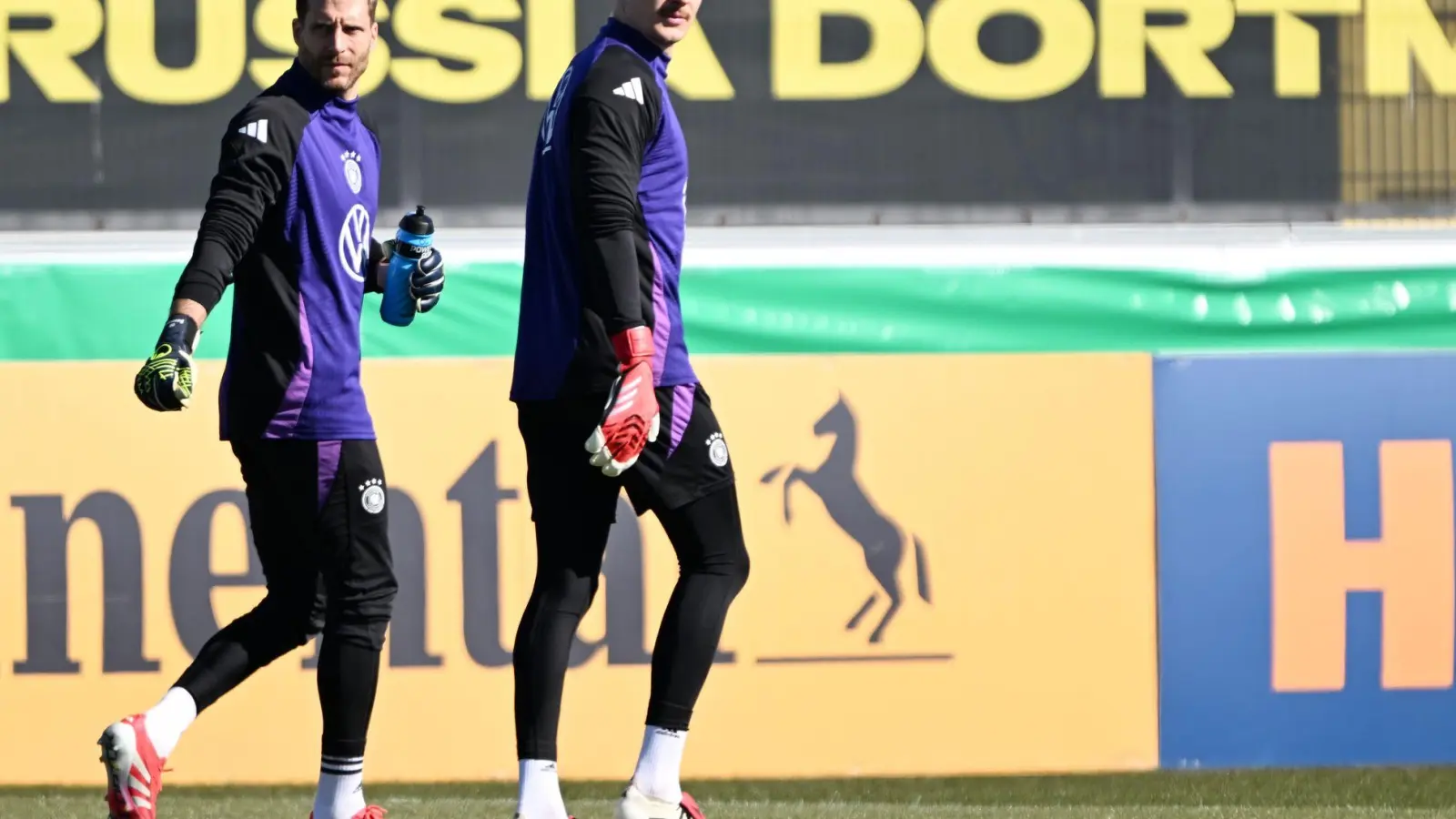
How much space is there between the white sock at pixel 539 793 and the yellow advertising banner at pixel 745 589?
2368 mm

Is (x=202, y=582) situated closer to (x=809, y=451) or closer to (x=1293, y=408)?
(x=809, y=451)

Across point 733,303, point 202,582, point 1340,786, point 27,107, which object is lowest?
point 1340,786

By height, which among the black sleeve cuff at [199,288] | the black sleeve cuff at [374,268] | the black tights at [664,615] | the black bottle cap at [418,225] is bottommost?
the black tights at [664,615]

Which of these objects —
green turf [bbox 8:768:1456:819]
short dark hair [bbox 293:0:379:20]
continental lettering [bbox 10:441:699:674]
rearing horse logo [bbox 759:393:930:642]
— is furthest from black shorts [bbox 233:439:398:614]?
rearing horse logo [bbox 759:393:930:642]

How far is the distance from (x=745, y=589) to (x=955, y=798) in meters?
0.86

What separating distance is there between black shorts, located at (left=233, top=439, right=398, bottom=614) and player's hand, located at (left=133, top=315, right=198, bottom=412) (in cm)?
35

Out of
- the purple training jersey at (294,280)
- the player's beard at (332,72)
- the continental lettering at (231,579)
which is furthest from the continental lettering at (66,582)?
the player's beard at (332,72)

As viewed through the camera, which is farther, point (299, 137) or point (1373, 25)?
point (1373, 25)

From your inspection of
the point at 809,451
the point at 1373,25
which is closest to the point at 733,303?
the point at 809,451

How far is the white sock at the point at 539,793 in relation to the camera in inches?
140

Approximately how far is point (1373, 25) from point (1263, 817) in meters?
2.77

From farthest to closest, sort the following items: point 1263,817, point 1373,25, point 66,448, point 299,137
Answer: point 1373,25 < point 66,448 < point 1263,817 < point 299,137

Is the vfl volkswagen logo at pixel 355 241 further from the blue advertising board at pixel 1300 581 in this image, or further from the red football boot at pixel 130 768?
the blue advertising board at pixel 1300 581

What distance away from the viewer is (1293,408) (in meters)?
6.14
